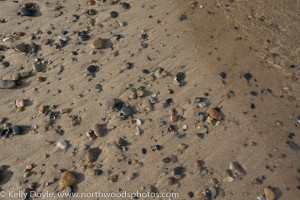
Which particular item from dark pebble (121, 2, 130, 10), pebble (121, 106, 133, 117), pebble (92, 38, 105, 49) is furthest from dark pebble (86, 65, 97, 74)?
dark pebble (121, 2, 130, 10)

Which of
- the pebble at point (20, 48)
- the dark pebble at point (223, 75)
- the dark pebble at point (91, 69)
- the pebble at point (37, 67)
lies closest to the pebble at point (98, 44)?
the dark pebble at point (91, 69)

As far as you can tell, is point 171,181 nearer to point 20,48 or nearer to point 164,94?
point 164,94

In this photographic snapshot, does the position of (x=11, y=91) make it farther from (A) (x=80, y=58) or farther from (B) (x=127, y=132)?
(B) (x=127, y=132)

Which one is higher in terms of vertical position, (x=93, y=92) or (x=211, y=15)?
(x=211, y=15)

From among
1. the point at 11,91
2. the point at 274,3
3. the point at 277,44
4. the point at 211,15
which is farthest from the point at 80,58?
the point at 274,3

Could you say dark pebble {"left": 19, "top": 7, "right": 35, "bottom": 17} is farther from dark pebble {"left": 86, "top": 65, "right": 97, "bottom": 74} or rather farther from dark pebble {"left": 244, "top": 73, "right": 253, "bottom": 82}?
dark pebble {"left": 244, "top": 73, "right": 253, "bottom": 82}

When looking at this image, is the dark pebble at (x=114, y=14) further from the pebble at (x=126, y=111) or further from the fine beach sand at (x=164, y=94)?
the pebble at (x=126, y=111)
